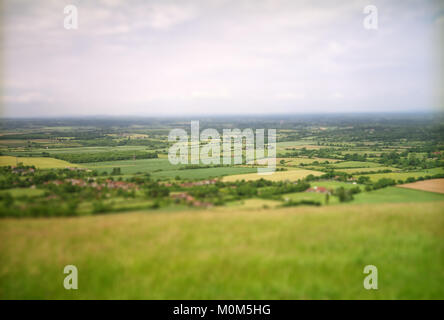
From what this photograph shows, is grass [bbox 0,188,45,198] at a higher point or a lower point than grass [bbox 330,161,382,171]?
higher

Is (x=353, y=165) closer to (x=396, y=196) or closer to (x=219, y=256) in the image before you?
(x=396, y=196)

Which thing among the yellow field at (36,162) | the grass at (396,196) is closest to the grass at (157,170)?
the yellow field at (36,162)

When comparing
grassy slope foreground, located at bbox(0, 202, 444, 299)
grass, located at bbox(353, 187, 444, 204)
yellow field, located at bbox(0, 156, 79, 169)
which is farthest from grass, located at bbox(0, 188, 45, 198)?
grass, located at bbox(353, 187, 444, 204)

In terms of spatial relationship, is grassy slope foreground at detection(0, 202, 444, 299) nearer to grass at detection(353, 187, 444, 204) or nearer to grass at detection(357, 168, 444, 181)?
grass at detection(353, 187, 444, 204)

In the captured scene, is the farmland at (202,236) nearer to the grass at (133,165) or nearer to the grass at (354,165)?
the grass at (133,165)

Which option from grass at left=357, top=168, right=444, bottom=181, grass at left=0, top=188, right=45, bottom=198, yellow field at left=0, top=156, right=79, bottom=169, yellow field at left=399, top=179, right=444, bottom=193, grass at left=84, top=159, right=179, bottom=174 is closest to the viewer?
grass at left=0, top=188, right=45, bottom=198

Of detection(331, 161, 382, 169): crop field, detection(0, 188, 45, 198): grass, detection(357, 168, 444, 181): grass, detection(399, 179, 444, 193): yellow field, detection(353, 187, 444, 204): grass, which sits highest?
detection(0, 188, 45, 198): grass
